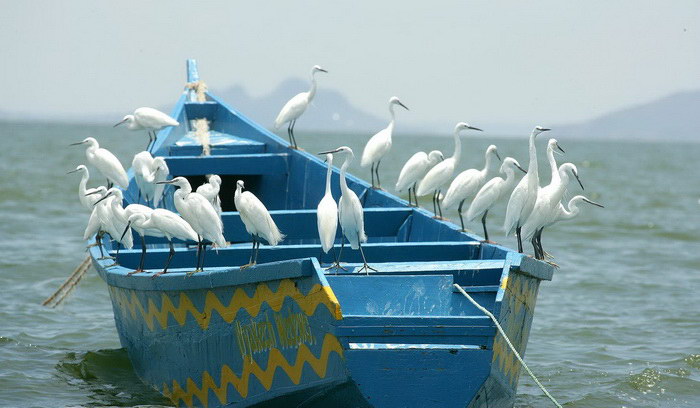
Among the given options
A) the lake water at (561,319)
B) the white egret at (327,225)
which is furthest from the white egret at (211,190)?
the lake water at (561,319)

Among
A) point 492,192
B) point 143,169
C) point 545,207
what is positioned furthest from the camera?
point 143,169

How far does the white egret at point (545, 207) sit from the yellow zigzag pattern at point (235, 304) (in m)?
2.37

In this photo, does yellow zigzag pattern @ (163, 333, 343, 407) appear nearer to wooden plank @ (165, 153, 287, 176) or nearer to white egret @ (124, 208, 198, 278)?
white egret @ (124, 208, 198, 278)

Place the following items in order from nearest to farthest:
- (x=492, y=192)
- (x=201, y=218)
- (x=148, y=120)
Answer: (x=201, y=218), (x=492, y=192), (x=148, y=120)

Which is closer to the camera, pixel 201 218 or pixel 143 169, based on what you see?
pixel 201 218

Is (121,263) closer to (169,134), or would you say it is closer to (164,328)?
(164,328)

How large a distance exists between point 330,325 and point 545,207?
2559 mm

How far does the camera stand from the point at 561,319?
12320 mm

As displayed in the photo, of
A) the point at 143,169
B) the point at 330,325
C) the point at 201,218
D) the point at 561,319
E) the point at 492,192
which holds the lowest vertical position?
the point at 561,319

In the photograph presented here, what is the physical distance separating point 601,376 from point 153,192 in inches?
179

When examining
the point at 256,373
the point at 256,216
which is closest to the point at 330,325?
the point at 256,373

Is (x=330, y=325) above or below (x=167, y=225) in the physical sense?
below

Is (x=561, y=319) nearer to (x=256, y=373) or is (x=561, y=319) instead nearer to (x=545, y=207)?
(x=545, y=207)

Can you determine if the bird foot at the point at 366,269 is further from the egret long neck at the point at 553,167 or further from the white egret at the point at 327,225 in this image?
the egret long neck at the point at 553,167
